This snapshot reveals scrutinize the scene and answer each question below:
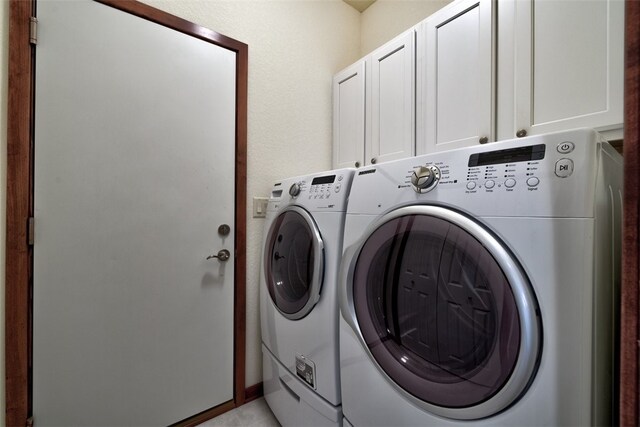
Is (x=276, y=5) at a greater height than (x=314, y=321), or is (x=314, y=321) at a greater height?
(x=276, y=5)

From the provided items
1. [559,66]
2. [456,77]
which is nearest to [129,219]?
[456,77]

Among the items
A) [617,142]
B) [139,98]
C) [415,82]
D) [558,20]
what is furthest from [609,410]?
[139,98]

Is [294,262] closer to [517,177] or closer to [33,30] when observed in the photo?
[517,177]

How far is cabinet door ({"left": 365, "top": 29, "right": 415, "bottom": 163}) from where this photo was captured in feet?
4.48

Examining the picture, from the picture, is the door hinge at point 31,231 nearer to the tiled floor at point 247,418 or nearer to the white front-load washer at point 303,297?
the white front-load washer at point 303,297

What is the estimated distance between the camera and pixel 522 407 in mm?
553

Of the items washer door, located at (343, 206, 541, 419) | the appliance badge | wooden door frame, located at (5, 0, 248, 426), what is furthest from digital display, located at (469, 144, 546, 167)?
wooden door frame, located at (5, 0, 248, 426)

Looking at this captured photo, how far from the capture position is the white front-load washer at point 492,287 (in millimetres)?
517

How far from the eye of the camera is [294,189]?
131 cm

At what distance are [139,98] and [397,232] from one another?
4.17 feet

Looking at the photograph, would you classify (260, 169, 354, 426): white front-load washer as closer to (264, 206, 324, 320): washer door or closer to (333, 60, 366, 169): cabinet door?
(264, 206, 324, 320): washer door

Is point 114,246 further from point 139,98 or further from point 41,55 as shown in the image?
point 41,55

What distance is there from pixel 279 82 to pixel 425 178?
1.32 m

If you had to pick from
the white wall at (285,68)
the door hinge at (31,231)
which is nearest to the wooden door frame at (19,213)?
the door hinge at (31,231)
